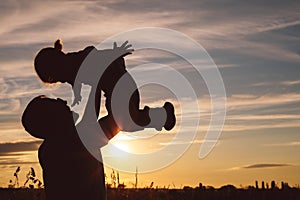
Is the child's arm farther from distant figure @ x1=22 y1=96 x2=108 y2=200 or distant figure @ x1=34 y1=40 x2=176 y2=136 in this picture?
distant figure @ x1=22 y1=96 x2=108 y2=200

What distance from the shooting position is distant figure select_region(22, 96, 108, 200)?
7.41m

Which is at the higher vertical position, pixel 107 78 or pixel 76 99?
pixel 107 78

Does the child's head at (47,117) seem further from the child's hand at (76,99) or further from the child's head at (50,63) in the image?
the child's head at (50,63)

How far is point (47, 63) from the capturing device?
772cm

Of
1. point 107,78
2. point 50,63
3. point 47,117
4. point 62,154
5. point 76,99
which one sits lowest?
point 62,154

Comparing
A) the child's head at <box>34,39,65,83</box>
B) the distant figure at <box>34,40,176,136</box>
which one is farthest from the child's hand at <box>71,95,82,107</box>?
the child's head at <box>34,39,65,83</box>

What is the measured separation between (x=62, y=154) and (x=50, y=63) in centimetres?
108

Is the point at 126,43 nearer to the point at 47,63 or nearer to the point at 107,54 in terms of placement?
the point at 107,54

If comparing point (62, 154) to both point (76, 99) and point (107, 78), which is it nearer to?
point (76, 99)

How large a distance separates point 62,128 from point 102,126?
0.47 meters

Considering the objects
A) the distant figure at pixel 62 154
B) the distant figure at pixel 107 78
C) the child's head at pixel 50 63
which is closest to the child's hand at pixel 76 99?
the distant figure at pixel 107 78

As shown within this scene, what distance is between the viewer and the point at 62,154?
750 centimetres

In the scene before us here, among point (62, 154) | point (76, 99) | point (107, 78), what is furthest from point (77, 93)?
point (62, 154)

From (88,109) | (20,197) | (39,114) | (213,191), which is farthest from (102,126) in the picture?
(213,191)
